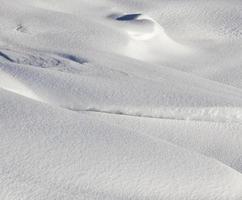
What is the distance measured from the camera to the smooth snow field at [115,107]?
115cm

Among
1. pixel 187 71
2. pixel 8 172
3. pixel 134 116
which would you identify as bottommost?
pixel 187 71

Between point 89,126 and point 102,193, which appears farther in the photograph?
point 89,126

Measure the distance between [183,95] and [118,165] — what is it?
41cm

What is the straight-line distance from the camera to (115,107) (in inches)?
58.4

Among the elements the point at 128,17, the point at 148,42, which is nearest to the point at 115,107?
the point at 148,42

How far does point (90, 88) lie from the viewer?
1548mm

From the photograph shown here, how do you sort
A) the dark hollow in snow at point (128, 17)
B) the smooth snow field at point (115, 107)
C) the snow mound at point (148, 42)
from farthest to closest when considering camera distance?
the dark hollow in snow at point (128, 17), the snow mound at point (148, 42), the smooth snow field at point (115, 107)

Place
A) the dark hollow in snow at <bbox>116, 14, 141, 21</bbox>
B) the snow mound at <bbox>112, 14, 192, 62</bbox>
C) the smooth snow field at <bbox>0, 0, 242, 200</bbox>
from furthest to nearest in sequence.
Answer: the dark hollow in snow at <bbox>116, 14, 141, 21</bbox> → the snow mound at <bbox>112, 14, 192, 62</bbox> → the smooth snow field at <bbox>0, 0, 242, 200</bbox>

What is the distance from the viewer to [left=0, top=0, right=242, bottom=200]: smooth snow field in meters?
1.15

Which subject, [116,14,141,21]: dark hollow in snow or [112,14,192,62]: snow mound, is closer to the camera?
[112,14,192,62]: snow mound

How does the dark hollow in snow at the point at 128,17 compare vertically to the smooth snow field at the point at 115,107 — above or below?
below

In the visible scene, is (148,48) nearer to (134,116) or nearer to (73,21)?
(73,21)

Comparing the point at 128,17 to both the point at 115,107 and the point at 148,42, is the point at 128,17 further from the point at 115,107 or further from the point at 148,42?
the point at 115,107

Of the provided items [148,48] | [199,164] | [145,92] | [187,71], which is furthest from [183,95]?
[148,48]
